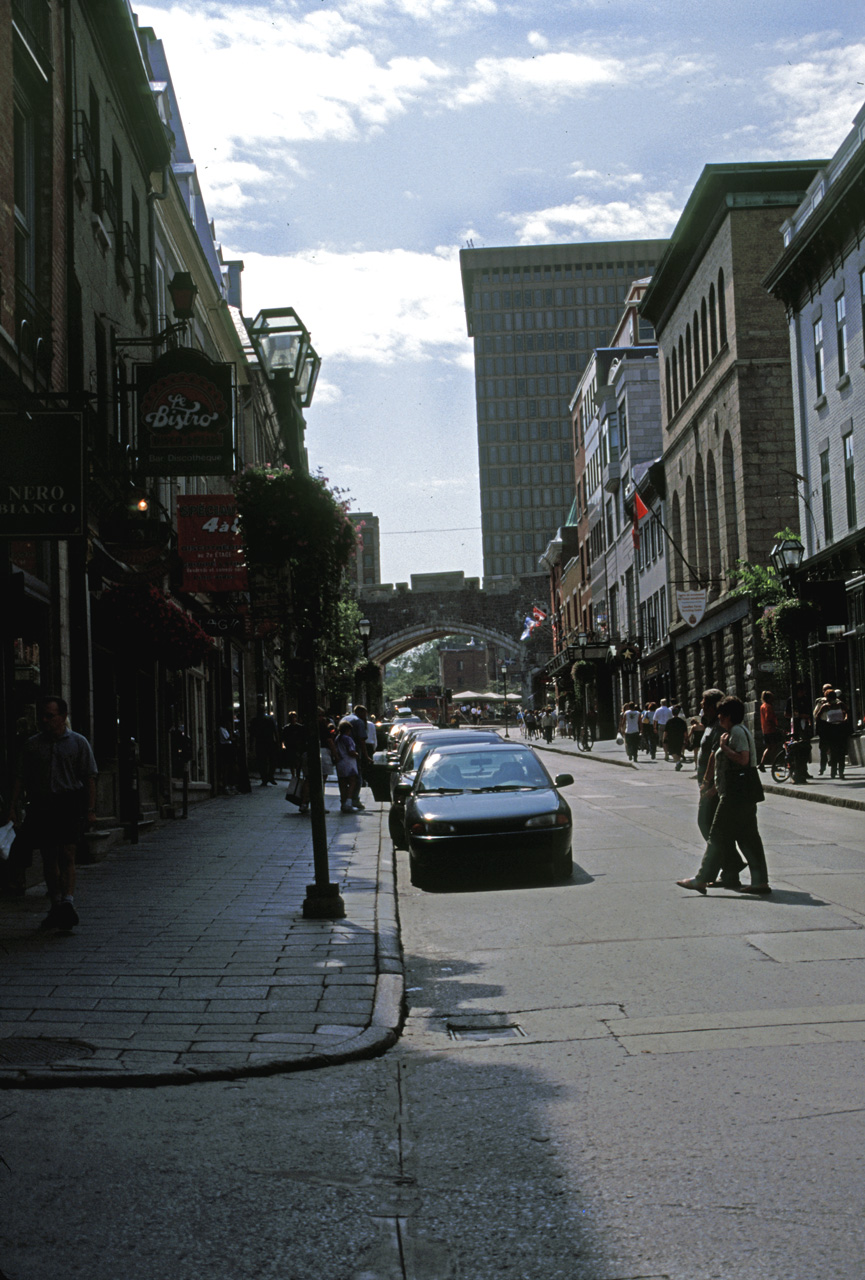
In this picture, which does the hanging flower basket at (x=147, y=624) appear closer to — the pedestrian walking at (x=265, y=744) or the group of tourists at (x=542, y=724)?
the pedestrian walking at (x=265, y=744)

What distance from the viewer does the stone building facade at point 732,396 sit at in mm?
38469

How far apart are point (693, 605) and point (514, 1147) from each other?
37.7 metres

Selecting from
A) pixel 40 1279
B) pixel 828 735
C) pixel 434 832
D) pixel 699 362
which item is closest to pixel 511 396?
pixel 699 362

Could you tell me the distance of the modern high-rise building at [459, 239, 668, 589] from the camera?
14225 centimetres

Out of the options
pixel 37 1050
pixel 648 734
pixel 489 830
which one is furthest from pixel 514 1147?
pixel 648 734

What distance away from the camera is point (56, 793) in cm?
985

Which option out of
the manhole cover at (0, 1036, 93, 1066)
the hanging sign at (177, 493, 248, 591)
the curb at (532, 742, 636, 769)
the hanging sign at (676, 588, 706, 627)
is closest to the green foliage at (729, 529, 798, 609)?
the curb at (532, 742, 636, 769)

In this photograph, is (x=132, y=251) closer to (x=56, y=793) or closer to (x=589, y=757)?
(x=56, y=793)

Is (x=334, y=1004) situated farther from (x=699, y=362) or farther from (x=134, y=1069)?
(x=699, y=362)

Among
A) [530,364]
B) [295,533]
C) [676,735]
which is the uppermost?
[530,364]

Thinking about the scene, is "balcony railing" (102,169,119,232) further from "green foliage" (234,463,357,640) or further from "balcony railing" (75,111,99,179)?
"green foliage" (234,463,357,640)

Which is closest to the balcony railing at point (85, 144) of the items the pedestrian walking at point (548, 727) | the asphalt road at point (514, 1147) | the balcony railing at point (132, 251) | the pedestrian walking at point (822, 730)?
the balcony railing at point (132, 251)

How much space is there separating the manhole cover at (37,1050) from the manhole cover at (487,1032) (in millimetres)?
1749

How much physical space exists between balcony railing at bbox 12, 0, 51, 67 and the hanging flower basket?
6.07 meters
